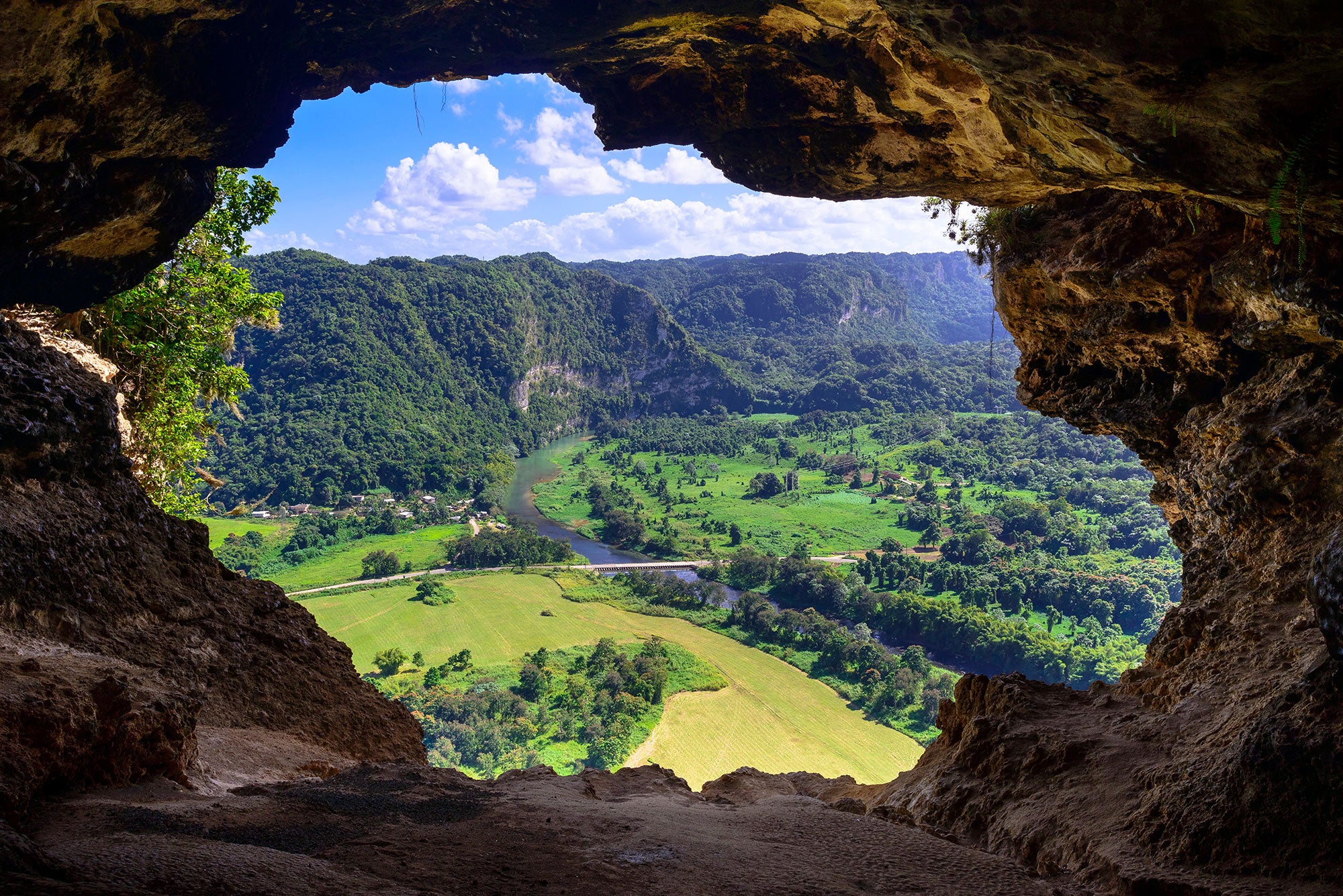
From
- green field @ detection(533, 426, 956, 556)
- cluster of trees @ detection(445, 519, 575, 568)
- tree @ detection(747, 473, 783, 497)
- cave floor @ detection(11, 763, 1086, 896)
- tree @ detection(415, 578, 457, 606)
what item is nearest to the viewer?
cave floor @ detection(11, 763, 1086, 896)

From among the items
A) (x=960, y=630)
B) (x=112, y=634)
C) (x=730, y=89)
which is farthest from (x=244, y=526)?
(x=730, y=89)

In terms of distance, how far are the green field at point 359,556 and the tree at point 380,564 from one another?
2.49 feet

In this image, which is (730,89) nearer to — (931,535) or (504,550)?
(504,550)

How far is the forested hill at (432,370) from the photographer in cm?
9844

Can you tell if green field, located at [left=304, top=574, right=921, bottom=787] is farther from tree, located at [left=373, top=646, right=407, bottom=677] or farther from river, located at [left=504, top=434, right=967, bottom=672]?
river, located at [left=504, top=434, right=967, bottom=672]

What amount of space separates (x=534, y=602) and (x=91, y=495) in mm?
54385

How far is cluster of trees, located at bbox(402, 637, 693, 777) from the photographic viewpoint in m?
37.2

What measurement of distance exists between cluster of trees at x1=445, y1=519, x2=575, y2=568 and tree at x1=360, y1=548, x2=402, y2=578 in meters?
5.72

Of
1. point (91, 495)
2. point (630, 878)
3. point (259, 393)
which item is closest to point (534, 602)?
point (91, 495)

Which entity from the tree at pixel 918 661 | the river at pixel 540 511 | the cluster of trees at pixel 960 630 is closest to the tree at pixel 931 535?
the cluster of trees at pixel 960 630

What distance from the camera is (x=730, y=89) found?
38.4 feet

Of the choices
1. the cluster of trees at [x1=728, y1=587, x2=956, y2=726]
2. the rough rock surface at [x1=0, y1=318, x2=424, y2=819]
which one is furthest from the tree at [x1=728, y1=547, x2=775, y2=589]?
the rough rock surface at [x1=0, y1=318, x2=424, y2=819]

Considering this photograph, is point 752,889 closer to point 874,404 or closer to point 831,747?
point 831,747

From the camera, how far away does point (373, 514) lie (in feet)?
283
